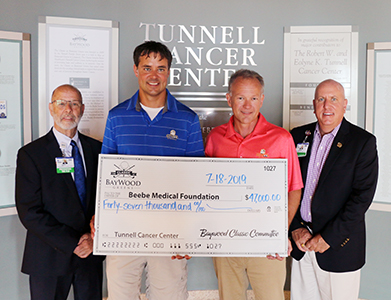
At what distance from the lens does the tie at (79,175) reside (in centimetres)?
175

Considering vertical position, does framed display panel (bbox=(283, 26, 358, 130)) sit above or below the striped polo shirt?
above

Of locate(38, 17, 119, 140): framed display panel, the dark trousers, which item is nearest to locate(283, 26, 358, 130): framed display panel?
locate(38, 17, 119, 140): framed display panel

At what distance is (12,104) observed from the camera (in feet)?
7.66

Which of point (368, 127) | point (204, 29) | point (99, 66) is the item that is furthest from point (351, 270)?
point (99, 66)

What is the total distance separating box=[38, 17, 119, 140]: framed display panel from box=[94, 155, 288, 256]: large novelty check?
44.0 inches

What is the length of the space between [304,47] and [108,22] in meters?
1.76

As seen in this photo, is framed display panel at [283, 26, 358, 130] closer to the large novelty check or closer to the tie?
the large novelty check

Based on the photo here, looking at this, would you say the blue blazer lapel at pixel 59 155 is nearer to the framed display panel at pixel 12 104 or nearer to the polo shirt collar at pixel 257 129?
the framed display panel at pixel 12 104

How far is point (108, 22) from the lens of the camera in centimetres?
243

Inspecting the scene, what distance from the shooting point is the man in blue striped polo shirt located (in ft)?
5.51

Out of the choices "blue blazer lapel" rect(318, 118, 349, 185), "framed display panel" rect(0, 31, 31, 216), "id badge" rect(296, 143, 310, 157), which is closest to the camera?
"blue blazer lapel" rect(318, 118, 349, 185)

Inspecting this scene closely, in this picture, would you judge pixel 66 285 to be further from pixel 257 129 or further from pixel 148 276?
pixel 257 129

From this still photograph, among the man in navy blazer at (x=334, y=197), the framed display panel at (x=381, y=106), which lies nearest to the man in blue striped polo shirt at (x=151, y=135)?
the man in navy blazer at (x=334, y=197)

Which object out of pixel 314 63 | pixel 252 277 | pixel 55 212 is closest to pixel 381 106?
pixel 314 63
